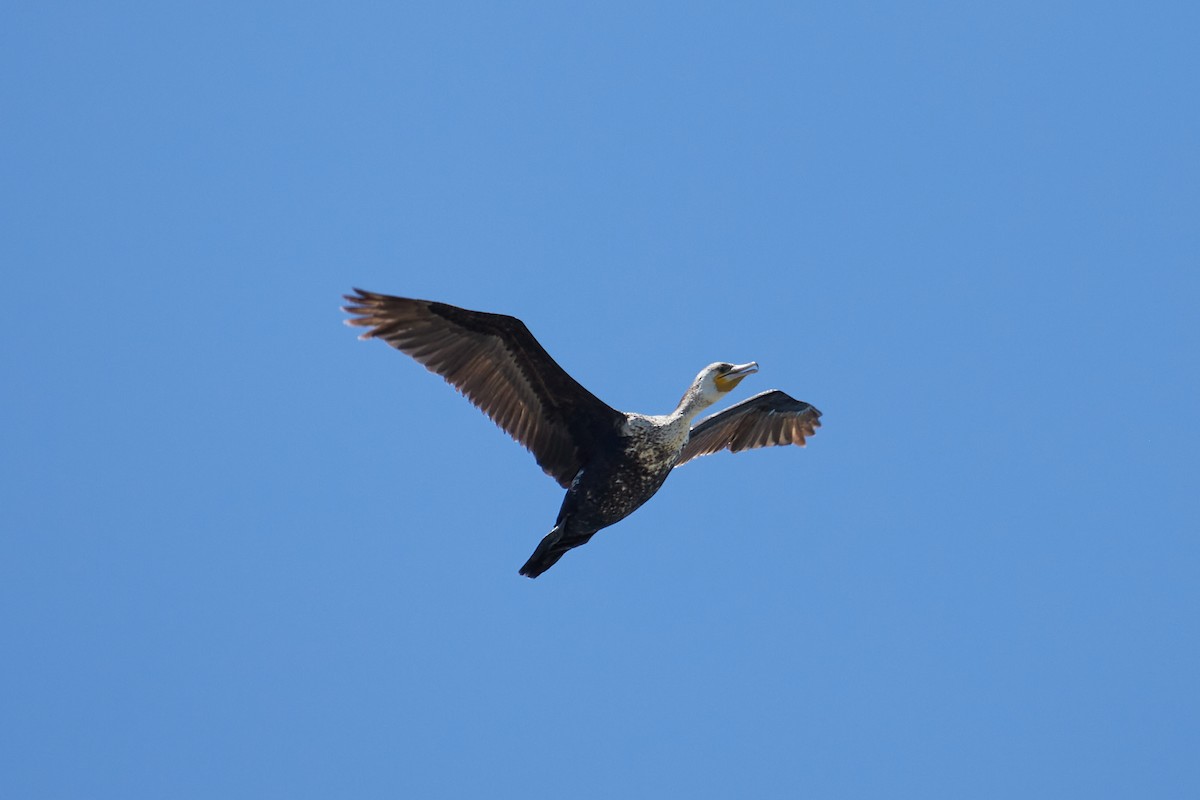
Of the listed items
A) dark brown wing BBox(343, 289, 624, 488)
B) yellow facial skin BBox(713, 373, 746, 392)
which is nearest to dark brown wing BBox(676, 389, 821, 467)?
yellow facial skin BBox(713, 373, 746, 392)

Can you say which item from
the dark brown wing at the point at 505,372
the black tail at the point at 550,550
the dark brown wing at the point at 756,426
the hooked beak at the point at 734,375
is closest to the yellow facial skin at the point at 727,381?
the hooked beak at the point at 734,375

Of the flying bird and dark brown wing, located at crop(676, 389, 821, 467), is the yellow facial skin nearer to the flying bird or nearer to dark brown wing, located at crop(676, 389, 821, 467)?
the flying bird

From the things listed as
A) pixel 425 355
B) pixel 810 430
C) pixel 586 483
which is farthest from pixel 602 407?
pixel 810 430

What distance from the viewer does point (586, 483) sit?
593 inches

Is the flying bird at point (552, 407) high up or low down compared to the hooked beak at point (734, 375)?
down

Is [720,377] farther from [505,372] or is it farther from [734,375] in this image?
[505,372]

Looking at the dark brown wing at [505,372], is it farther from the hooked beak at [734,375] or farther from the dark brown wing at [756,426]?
the dark brown wing at [756,426]

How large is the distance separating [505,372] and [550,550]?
189 cm

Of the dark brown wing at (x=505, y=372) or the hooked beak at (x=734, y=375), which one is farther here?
the hooked beak at (x=734, y=375)

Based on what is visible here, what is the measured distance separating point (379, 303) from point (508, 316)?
1258 mm

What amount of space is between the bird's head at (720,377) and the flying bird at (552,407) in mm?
11

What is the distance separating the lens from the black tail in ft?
49.6

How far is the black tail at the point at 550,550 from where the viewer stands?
15.1m

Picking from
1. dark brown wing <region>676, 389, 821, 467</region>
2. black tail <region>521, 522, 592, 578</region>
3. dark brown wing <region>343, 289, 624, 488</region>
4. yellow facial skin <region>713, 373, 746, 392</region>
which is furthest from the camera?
dark brown wing <region>676, 389, 821, 467</region>
